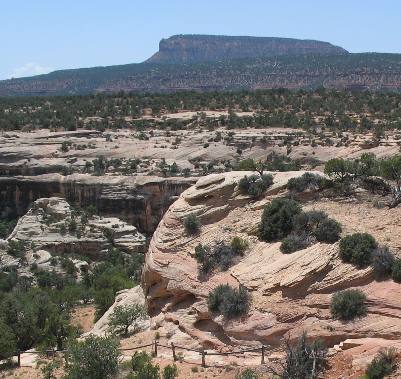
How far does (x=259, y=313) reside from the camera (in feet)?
62.1

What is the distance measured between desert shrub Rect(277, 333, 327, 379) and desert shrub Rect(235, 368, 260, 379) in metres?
0.65

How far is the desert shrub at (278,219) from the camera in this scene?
2125 centimetres

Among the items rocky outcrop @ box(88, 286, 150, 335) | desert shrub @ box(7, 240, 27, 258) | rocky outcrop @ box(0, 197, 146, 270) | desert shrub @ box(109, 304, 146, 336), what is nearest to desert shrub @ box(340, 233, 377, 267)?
rocky outcrop @ box(88, 286, 150, 335)

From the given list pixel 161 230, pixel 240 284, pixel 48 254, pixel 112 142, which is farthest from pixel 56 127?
pixel 240 284

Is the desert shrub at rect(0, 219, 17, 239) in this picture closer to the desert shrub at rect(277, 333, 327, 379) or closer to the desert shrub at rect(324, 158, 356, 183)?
the desert shrub at rect(324, 158, 356, 183)

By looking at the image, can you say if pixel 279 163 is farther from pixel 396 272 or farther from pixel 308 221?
pixel 396 272

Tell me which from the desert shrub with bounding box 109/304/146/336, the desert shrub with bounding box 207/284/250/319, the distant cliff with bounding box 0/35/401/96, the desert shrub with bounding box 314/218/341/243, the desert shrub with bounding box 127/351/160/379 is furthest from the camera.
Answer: the distant cliff with bounding box 0/35/401/96

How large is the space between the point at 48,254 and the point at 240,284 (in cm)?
2413

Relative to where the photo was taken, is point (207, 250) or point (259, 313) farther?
point (207, 250)

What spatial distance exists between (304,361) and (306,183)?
319 inches

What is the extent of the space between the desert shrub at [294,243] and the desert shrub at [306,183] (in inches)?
117

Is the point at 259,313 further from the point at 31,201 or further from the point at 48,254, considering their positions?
the point at 31,201

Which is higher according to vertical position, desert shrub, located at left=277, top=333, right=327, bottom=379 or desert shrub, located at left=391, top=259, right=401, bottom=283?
desert shrub, located at left=391, top=259, right=401, bottom=283

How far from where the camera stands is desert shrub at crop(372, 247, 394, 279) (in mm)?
18125
